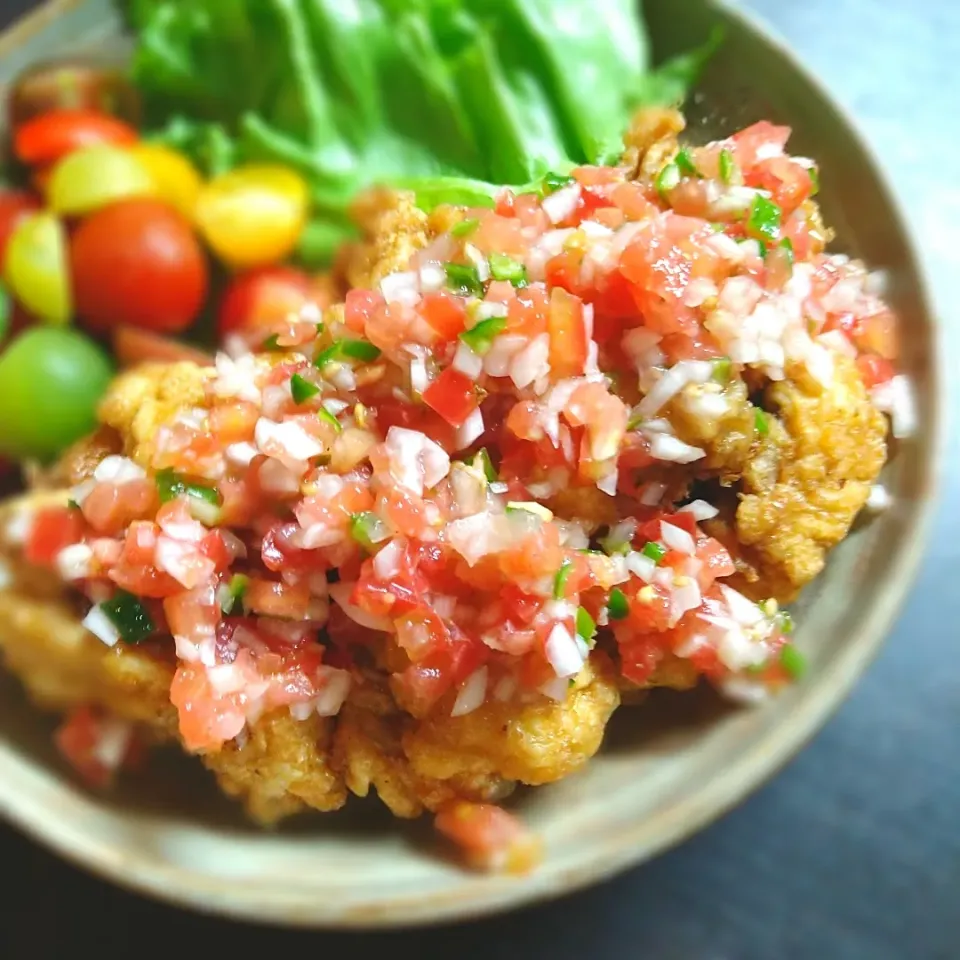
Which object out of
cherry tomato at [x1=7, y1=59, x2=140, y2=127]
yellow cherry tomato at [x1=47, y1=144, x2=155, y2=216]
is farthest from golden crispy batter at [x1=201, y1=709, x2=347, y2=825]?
cherry tomato at [x1=7, y1=59, x2=140, y2=127]

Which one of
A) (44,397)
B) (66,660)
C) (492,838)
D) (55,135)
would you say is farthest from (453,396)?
(55,135)

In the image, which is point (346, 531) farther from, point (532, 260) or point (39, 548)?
point (39, 548)

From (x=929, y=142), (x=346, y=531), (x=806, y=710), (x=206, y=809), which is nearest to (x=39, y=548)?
(x=206, y=809)

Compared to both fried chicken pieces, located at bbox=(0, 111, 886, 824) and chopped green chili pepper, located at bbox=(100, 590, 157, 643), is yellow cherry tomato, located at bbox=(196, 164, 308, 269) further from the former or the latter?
chopped green chili pepper, located at bbox=(100, 590, 157, 643)

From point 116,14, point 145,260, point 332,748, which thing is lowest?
point 332,748

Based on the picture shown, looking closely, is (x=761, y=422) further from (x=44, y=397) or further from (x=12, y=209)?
(x=12, y=209)

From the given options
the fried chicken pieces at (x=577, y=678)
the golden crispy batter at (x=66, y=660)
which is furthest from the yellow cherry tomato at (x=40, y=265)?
the fried chicken pieces at (x=577, y=678)

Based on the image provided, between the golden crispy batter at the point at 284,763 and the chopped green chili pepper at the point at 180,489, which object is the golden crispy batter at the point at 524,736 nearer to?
the golden crispy batter at the point at 284,763
